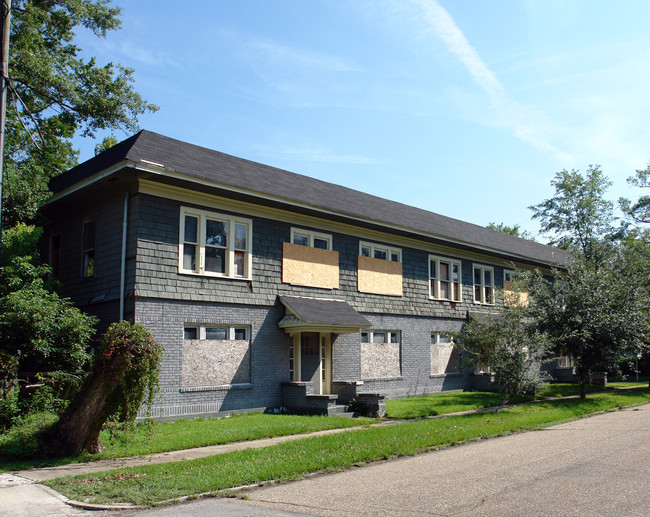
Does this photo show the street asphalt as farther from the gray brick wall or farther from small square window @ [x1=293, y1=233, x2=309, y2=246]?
small square window @ [x1=293, y1=233, x2=309, y2=246]

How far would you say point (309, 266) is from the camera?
19.0 metres

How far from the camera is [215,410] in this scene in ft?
52.1

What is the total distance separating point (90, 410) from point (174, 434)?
2779mm

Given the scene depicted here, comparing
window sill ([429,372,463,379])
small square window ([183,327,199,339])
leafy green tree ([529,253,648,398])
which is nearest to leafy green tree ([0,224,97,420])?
small square window ([183,327,199,339])

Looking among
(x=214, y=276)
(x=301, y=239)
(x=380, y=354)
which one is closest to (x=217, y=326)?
(x=214, y=276)

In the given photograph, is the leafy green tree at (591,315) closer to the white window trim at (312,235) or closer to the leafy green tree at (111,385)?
the white window trim at (312,235)

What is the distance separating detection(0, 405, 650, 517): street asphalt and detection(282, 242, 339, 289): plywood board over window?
8621mm

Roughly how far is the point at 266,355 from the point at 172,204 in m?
4.96

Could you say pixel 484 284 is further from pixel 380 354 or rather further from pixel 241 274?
pixel 241 274

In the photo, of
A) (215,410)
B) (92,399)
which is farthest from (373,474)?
(215,410)

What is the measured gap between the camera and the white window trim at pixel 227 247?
51.9ft

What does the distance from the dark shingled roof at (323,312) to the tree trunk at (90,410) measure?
7.17 meters

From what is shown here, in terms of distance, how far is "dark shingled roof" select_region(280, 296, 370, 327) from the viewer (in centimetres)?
1720

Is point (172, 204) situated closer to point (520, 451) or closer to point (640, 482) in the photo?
point (520, 451)
